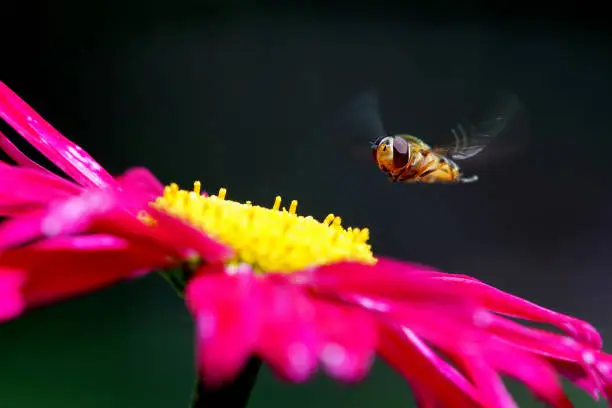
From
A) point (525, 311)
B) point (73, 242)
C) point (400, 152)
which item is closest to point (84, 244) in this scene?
point (73, 242)

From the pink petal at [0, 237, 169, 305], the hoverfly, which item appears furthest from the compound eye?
the pink petal at [0, 237, 169, 305]

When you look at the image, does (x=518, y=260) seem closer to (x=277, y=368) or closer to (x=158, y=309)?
(x=158, y=309)

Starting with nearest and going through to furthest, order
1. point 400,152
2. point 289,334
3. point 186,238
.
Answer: point 289,334 → point 186,238 → point 400,152

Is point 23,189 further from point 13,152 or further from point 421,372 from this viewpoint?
point 421,372

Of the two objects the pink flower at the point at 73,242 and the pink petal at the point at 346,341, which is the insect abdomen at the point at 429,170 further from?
the pink petal at the point at 346,341

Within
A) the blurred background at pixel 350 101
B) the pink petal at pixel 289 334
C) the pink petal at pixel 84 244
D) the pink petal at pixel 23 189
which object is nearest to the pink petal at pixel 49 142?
the pink petal at pixel 23 189

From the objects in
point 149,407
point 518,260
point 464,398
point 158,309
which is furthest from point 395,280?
point 518,260
